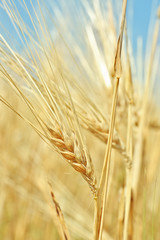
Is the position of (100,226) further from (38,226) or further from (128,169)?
(38,226)

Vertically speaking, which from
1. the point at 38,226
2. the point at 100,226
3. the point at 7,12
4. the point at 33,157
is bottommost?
the point at 100,226

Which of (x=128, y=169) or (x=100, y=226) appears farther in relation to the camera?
(x=128, y=169)

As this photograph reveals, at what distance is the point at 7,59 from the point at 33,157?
2.74ft

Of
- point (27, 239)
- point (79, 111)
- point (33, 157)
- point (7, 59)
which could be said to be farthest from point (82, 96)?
point (27, 239)

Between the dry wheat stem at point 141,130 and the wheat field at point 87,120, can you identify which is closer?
the wheat field at point 87,120

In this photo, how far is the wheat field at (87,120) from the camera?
412 millimetres

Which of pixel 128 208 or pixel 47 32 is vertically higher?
pixel 47 32

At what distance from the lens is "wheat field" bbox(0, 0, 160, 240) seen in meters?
0.41

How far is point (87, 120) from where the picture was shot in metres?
0.51

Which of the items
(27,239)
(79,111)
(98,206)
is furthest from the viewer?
(27,239)

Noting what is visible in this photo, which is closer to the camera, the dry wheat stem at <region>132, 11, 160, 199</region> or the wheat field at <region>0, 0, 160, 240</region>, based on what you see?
the wheat field at <region>0, 0, 160, 240</region>

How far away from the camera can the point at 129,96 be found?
60 cm

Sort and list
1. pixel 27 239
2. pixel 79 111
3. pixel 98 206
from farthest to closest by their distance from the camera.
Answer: pixel 27 239, pixel 79 111, pixel 98 206

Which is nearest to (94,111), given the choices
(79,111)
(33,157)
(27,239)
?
(79,111)
